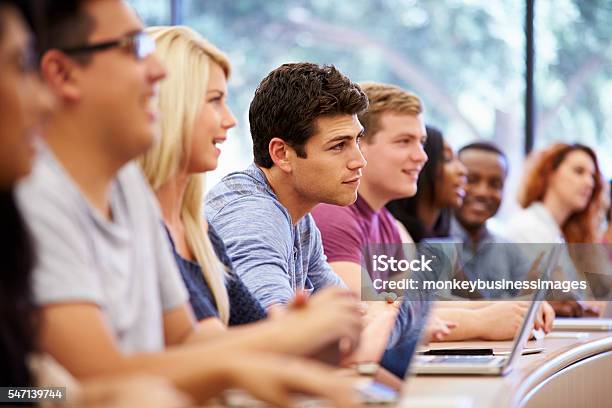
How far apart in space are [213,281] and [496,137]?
4468mm

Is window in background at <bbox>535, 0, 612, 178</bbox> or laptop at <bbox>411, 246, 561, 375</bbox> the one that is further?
window in background at <bbox>535, 0, 612, 178</bbox>

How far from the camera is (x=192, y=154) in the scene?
6.02 feet

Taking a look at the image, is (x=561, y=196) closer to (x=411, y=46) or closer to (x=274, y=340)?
→ (x=411, y=46)

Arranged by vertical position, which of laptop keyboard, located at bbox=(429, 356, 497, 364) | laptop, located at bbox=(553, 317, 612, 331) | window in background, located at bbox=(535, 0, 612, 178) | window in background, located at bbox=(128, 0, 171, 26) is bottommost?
laptop, located at bbox=(553, 317, 612, 331)

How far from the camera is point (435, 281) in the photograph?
2928 mm

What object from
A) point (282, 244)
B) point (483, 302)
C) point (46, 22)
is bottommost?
point (483, 302)

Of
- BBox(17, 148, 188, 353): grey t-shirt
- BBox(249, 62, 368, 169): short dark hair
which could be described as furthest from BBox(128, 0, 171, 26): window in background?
BBox(17, 148, 188, 353): grey t-shirt

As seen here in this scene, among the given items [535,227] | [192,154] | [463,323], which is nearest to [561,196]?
[535,227]

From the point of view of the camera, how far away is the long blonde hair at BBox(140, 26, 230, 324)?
5.88 ft

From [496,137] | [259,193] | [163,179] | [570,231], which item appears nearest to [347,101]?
[259,193]

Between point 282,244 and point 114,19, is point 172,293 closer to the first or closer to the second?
point 114,19

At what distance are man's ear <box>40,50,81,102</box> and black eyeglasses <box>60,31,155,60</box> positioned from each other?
0.04ft

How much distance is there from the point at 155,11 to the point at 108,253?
4.96 m

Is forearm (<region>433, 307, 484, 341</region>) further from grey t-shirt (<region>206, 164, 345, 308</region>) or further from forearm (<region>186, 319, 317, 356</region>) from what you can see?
forearm (<region>186, 319, 317, 356</region>)
